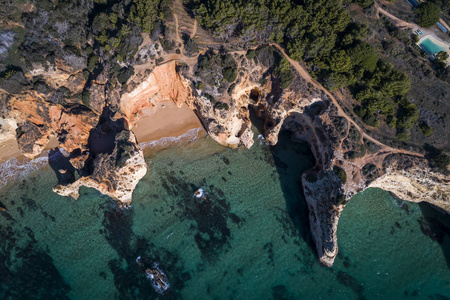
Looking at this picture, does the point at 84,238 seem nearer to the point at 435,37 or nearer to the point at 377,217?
the point at 377,217

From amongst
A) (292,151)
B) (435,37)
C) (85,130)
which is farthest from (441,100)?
(85,130)

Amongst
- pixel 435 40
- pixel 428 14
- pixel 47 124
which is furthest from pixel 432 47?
pixel 47 124

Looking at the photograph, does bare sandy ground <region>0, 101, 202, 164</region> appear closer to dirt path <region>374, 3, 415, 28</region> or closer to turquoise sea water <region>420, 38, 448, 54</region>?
dirt path <region>374, 3, 415, 28</region>

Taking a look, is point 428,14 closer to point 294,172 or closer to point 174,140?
point 294,172

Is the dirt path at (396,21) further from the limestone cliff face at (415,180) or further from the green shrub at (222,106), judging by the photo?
the green shrub at (222,106)

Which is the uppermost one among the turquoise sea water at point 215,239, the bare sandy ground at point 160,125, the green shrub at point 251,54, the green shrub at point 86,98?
the green shrub at point 251,54

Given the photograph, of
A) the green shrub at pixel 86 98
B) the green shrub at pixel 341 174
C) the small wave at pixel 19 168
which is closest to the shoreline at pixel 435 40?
the green shrub at pixel 341 174
